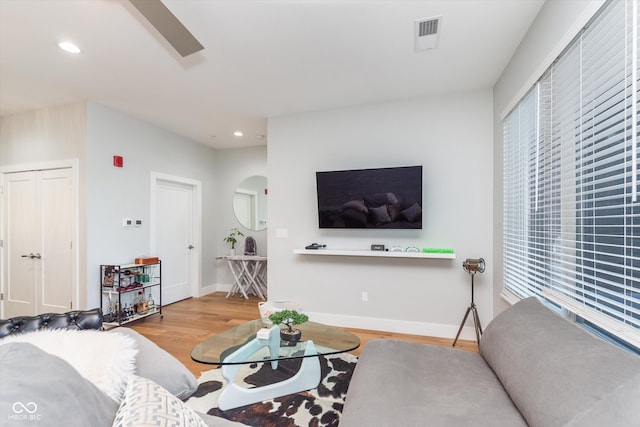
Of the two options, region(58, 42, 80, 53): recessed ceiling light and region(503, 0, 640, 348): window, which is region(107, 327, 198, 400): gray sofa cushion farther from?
region(58, 42, 80, 53): recessed ceiling light

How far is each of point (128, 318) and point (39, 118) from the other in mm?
2814

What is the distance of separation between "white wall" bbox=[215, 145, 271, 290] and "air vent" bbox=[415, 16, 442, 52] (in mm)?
3527

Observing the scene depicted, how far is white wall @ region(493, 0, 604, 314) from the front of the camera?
5.10 ft

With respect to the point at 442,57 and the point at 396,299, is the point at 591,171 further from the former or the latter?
the point at 396,299

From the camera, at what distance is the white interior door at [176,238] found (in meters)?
4.53

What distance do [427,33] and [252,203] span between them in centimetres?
398

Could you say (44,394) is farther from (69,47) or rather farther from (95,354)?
(69,47)

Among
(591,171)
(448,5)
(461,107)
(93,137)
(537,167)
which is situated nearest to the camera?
(591,171)

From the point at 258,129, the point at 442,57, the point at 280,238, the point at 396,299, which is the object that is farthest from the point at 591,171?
the point at 258,129

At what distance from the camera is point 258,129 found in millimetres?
4449

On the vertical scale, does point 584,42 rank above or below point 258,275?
above

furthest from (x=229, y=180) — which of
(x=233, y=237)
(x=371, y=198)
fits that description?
(x=371, y=198)

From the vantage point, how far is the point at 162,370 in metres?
1.17

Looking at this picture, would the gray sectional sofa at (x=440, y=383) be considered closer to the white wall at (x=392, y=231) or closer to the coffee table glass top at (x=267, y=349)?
the coffee table glass top at (x=267, y=349)
